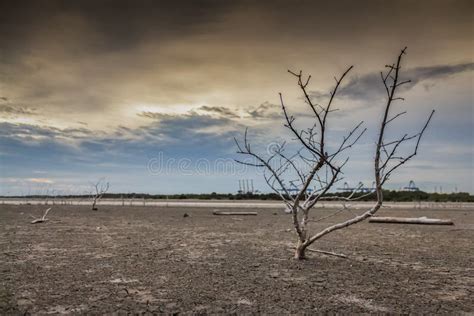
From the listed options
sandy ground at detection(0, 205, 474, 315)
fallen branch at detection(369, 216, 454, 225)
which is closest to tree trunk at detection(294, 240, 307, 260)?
sandy ground at detection(0, 205, 474, 315)

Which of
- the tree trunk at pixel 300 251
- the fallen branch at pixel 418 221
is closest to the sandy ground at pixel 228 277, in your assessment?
the tree trunk at pixel 300 251

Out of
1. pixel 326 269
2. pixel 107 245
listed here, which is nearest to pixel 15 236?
pixel 107 245

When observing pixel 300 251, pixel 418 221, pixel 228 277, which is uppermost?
pixel 418 221

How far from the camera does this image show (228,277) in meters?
7.30

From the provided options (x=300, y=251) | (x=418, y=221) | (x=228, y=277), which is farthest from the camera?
(x=418, y=221)

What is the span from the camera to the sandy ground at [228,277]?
18.3 feet

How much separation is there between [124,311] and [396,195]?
231ft

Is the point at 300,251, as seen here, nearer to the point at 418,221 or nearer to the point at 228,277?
the point at 228,277

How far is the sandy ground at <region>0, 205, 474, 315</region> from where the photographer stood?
5.58 metres

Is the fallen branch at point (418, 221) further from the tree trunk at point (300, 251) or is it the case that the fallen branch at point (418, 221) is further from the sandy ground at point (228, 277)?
the tree trunk at point (300, 251)

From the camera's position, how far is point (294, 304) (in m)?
5.61

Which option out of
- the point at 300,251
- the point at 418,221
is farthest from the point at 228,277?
the point at 418,221

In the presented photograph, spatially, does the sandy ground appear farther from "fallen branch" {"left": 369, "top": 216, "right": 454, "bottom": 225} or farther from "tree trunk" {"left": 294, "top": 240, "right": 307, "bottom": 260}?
"fallen branch" {"left": 369, "top": 216, "right": 454, "bottom": 225}

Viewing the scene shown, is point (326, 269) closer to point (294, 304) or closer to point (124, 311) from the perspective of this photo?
point (294, 304)
